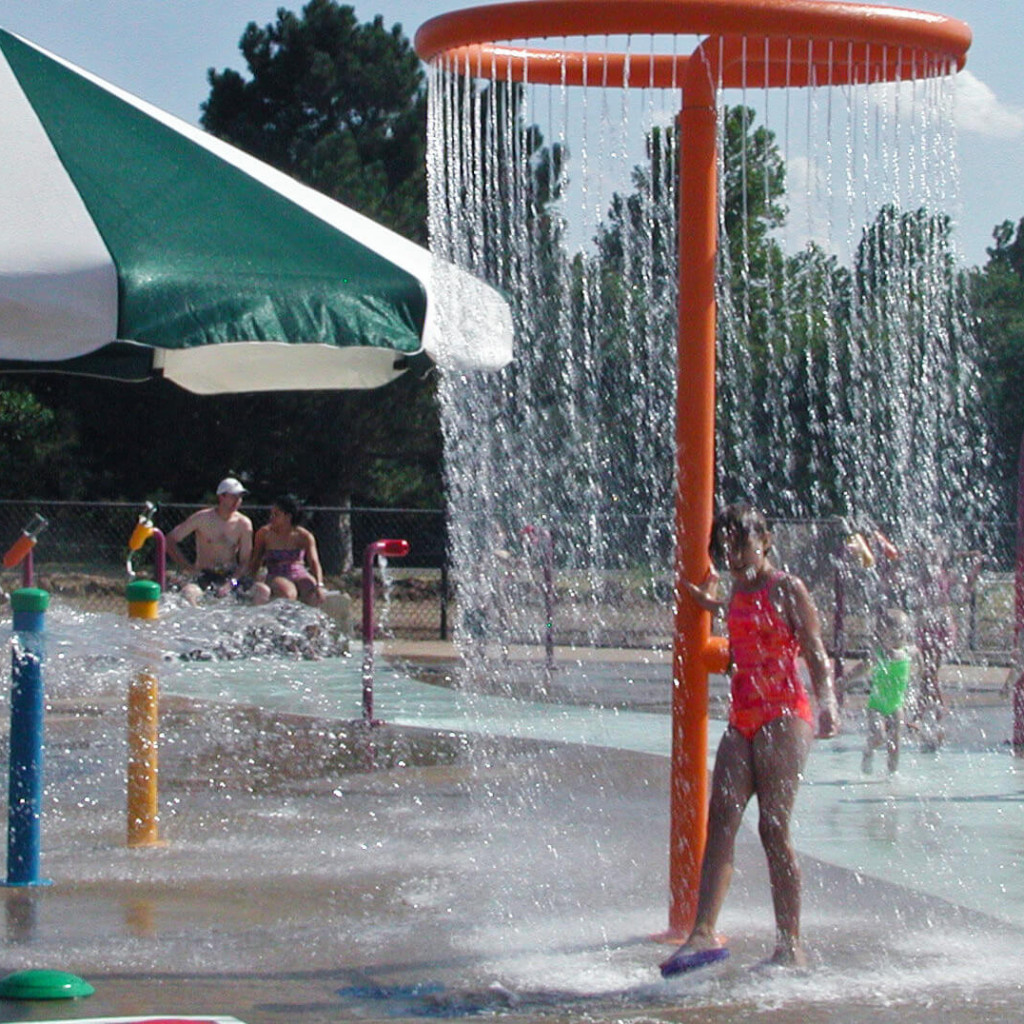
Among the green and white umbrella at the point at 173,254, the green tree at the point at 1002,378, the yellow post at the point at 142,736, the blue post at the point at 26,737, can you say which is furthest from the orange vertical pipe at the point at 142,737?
the green tree at the point at 1002,378

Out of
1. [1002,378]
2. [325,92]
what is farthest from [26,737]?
[1002,378]

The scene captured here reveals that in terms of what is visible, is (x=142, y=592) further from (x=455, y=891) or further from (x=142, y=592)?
(x=455, y=891)

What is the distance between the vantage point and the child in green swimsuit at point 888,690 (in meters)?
8.70

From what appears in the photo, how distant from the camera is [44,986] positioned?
4.43m

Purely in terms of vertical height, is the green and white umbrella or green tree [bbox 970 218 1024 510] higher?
green tree [bbox 970 218 1024 510]

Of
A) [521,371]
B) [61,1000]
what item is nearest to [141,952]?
[61,1000]

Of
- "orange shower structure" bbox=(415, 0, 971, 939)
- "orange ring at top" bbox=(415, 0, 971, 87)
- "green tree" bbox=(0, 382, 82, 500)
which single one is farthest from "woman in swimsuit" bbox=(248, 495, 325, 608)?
"green tree" bbox=(0, 382, 82, 500)

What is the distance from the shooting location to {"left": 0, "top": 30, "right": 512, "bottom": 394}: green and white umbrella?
5367 mm

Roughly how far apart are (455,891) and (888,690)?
3520 mm

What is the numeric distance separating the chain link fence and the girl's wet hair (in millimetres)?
7435

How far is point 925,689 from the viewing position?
32.9ft

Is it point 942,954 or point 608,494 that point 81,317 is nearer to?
point 942,954

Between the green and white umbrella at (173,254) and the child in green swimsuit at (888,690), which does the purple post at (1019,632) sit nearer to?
the child in green swimsuit at (888,690)

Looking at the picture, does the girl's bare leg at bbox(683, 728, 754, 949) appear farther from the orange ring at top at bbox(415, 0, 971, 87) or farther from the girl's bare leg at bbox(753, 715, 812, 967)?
the orange ring at top at bbox(415, 0, 971, 87)
